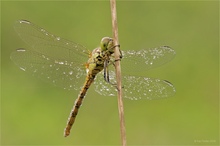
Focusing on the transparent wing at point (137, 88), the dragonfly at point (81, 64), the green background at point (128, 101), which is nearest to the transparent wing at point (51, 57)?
the dragonfly at point (81, 64)

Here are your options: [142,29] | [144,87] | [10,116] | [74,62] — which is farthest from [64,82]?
[142,29]

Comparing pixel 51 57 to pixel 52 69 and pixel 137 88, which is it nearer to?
pixel 52 69

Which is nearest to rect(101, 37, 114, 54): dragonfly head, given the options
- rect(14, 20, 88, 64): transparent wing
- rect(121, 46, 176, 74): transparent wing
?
rect(121, 46, 176, 74): transparent wing

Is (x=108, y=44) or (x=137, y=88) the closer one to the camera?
(x=108, y=44)

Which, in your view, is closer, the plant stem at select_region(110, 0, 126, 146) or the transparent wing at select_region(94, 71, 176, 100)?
the plant stem at select_region(110, 0, 126, 146)

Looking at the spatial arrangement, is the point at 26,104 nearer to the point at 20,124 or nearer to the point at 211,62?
the point at 20,124

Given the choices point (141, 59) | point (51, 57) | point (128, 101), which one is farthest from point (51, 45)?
point (128, 101)

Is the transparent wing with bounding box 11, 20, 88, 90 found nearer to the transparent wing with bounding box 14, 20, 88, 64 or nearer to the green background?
the transparent wing with bounding box 14, 20, 88, 64
